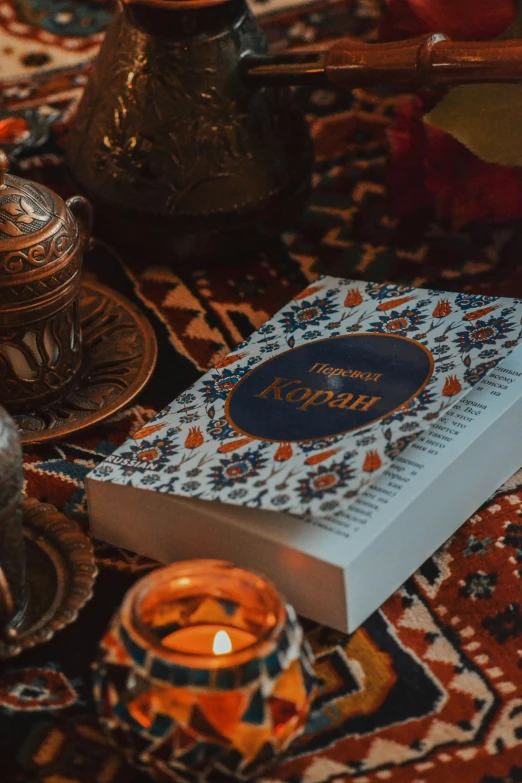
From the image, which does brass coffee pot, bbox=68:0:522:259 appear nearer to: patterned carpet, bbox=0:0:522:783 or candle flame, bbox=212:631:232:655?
patterned carpet, bbox=0:0:522:783

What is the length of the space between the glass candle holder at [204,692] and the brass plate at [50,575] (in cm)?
6

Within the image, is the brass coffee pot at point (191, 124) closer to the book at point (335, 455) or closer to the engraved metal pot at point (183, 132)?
the engraved metal pot at point (183, 132)

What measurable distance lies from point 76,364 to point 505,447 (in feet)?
0.87

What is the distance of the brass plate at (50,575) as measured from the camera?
435mm

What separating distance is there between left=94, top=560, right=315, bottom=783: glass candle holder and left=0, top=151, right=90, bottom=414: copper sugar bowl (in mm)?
224

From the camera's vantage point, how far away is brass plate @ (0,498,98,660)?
1.43ft

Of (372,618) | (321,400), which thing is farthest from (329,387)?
(372,618)

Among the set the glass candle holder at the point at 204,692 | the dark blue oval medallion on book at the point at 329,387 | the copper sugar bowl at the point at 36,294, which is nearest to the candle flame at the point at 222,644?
the glass candle holder at the point at 204,692

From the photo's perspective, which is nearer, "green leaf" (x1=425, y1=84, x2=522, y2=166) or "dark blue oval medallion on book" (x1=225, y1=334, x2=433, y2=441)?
"dark blue oval medallion on book" (x1=225, y1=334, x2=433, y2=441)

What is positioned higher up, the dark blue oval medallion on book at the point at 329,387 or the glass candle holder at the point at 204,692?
the glass candle holder at the point at 204,692

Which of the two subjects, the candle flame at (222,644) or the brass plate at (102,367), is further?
the brass plate at (102,367)

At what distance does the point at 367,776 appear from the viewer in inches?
16.1

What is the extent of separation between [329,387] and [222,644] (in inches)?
7.2

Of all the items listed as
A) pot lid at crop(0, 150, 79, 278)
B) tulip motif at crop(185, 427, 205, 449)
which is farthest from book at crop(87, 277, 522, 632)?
pot lid at crop(0, 150, 79, 278)
